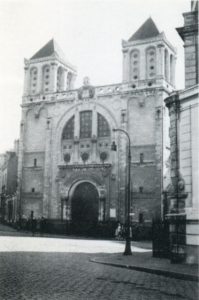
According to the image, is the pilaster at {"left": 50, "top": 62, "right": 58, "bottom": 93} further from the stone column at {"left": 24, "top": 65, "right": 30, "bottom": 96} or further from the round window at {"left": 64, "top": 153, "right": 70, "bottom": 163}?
the round window at {"left": 64, "top": 153, "right": 70, "bottom": 163}

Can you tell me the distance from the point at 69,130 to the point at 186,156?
2913cm

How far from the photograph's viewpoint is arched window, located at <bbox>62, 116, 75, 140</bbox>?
45.0 m

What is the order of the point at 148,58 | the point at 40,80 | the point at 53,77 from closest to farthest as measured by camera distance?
the point at 148,58 < the point at 53,77 < the point at 40,80

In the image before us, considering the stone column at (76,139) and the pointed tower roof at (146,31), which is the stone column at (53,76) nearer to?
the stone column at (76,139)

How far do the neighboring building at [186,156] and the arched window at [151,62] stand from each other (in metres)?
23.0

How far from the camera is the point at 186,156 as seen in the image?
663 inches

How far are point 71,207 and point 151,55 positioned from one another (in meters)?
16.8

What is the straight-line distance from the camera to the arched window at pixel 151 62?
4125 cm

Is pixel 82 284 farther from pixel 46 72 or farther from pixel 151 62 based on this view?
pixel 46 72

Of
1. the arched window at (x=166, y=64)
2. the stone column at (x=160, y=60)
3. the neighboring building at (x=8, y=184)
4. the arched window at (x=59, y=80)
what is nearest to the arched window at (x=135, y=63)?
the stone column at (x=160, y=60)

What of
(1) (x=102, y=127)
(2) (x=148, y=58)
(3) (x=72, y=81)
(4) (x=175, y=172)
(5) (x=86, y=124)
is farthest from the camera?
(3) (x=72, y=81)

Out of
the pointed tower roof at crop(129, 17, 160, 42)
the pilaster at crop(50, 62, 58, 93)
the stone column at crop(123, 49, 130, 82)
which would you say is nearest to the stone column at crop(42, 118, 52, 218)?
the pilaster at crop(50, 62, 58, 93)

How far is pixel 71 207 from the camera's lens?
142ft

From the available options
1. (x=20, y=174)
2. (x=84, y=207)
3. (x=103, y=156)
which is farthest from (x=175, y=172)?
(x=20, y=174)
